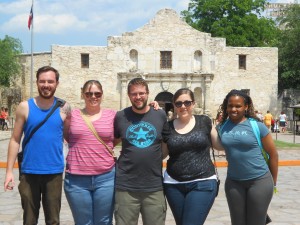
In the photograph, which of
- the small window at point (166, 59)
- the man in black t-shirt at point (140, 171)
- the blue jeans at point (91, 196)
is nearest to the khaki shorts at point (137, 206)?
the man in black t-shirt at point (140, 171)

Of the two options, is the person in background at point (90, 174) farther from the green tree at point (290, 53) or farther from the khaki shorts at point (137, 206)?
the green tree at point (290, 53)

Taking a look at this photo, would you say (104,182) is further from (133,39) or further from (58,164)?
(133,39)

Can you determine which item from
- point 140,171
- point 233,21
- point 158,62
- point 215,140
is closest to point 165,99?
point 158,62

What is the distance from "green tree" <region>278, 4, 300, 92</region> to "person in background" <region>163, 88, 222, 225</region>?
32367 millimetres

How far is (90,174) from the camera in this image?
13.7 ft

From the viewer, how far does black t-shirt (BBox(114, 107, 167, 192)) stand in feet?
13.5

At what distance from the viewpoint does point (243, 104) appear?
428 cm

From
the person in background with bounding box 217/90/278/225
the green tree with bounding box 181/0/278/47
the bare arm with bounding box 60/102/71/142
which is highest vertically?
the green tree with bounding box 181/0/278/47

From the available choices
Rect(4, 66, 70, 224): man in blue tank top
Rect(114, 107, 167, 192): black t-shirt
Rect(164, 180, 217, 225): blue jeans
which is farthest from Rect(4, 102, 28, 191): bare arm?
Rect(164, 180, 217, 225): blue jeans

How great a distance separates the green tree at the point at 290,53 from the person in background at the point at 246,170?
32.2 metres

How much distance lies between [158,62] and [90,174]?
27.5 m

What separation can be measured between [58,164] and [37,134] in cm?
36

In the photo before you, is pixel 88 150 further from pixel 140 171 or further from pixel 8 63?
pixel 8 63

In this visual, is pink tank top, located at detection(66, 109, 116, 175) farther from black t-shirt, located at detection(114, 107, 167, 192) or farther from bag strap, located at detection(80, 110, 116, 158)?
black t-shirt, located at detection(114, 107, 167, 192)
